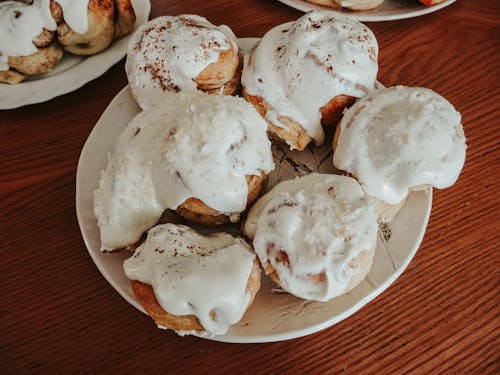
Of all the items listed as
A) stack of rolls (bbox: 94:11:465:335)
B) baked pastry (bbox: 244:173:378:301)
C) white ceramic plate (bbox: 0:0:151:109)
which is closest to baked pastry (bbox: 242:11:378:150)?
stack of rolls (bbox: 94:11:465:335)

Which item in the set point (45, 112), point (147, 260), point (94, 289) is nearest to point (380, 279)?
point (147, 260)

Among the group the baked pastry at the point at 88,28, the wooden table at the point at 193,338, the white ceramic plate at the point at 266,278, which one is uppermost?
the baked pastry at the point at 88,28

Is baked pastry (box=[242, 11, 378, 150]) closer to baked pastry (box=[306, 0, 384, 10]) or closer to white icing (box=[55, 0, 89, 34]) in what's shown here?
baked pastry (box=[306, 0, 384, 10])

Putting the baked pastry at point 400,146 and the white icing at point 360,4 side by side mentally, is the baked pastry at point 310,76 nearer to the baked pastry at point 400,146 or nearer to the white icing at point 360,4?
the baked pastry at point 400,146

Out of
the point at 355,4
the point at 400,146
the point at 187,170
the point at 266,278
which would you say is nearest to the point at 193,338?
the point at 266,278

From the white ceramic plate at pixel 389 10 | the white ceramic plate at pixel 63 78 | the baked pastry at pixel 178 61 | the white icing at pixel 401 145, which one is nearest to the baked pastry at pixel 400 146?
the white icing at pixel 401 145

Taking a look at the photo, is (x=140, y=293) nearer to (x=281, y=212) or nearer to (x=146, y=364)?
(x=146, y=364)

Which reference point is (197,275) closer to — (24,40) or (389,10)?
(24,40)
